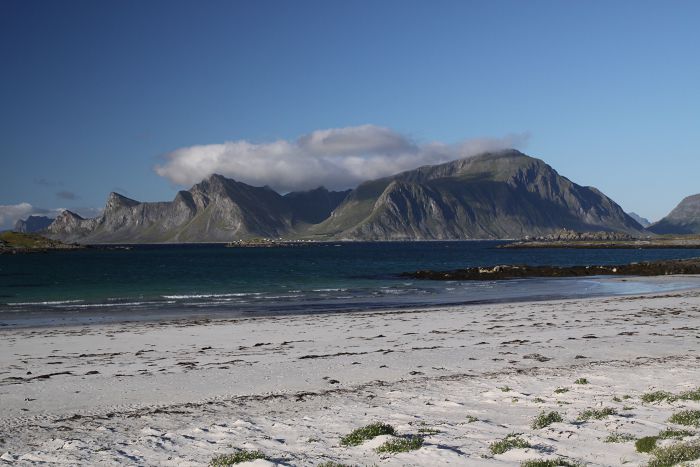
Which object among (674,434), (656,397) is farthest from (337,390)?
(674,434)

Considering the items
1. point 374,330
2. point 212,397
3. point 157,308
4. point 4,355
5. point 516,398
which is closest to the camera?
point 516,398

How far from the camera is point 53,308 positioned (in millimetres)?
44219

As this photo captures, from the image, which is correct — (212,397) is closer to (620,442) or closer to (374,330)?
(620,442)

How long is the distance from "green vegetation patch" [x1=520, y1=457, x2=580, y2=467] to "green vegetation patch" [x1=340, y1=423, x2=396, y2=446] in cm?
284

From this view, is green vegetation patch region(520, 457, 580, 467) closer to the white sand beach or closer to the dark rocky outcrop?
the white sand beach

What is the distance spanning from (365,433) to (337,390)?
15.9 ft

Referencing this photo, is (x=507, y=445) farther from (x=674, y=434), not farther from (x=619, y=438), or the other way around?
(x=674, y=434)

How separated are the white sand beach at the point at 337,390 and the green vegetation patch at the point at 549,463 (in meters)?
0.24

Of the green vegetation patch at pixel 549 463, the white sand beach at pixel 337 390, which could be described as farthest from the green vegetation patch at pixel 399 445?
the green vegetation patch at pixel 549 463

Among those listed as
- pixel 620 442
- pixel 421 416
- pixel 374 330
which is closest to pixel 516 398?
pixel 421 416

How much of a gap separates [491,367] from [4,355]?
702 inches

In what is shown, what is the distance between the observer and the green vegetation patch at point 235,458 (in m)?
10.3

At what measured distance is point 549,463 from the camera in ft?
31.8

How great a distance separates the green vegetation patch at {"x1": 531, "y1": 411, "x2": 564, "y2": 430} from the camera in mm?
A: 12109
